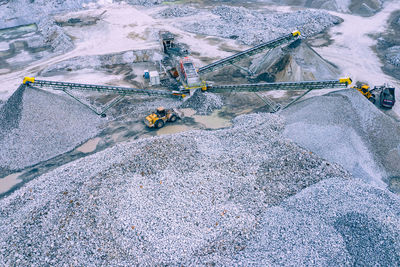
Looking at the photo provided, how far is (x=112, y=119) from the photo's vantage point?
1803 centimetres

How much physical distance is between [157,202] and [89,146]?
7681mm

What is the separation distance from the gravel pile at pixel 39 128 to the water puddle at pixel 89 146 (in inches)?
15.8

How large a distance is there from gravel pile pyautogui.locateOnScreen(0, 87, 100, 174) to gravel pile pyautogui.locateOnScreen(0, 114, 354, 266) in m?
3.18

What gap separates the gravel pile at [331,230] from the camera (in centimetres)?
845

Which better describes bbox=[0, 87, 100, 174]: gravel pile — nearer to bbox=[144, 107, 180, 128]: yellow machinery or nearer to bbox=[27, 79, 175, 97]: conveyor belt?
bbox=[27, 79, 175, 97]: conveyor belt

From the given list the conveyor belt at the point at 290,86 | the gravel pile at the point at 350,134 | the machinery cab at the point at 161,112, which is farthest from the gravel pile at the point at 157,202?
the conveyor belt at the point at 290,86

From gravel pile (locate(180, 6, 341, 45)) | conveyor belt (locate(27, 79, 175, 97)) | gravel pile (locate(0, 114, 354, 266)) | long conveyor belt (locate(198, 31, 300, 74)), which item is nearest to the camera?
gravel pile (locate(0, 114, 354, 266))

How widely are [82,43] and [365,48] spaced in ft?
109

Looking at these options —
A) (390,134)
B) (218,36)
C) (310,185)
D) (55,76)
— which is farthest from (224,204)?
(218,36)

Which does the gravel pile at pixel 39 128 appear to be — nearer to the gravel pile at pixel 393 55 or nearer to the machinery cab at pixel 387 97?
the machinery cab at pixel 387 97

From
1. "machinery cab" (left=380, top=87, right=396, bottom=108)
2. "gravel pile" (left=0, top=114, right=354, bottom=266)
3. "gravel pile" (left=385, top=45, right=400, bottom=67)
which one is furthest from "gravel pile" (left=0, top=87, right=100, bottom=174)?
"gravel pile" (left=385, top=45, right=400, bottom=67)

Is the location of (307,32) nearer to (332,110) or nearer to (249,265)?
(332,110)

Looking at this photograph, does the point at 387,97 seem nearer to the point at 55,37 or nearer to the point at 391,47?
the point at 391,47

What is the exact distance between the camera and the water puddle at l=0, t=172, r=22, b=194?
1302cm
